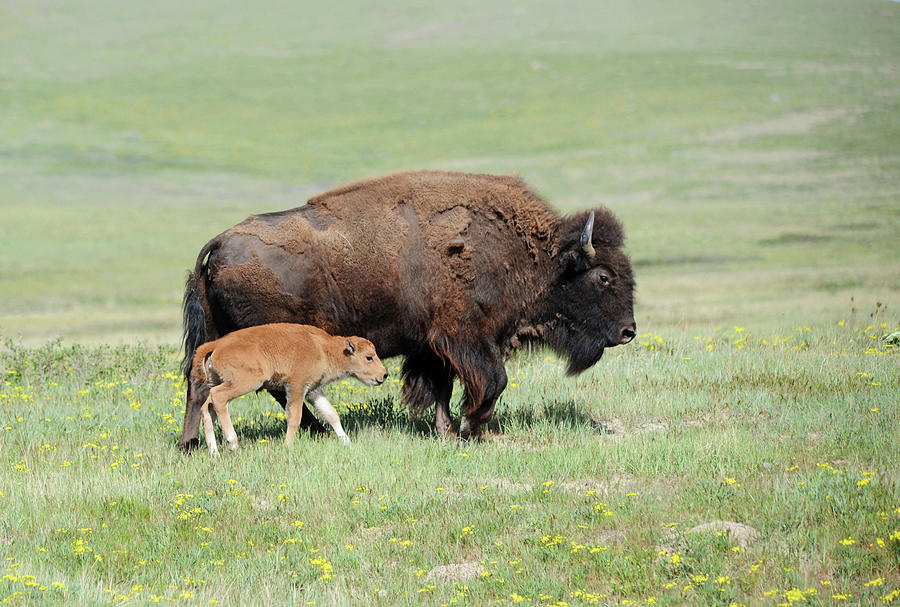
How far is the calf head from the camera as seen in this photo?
28.2 feet

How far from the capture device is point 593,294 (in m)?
9.45

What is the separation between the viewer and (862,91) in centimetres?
7050

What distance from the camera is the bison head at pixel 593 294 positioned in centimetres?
942

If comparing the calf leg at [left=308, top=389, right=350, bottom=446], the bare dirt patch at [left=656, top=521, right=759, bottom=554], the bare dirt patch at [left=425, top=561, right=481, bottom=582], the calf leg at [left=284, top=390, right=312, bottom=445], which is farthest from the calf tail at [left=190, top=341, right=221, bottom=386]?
the bare dirt patch at [left=656, top=521, right=759, bottom=554]

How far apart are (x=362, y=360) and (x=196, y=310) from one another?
4.96 feet

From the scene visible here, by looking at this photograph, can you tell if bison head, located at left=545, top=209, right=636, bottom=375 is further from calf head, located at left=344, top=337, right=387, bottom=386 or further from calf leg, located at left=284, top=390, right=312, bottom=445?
calf leg, located at left=284, top=390, right=312, bottom=445

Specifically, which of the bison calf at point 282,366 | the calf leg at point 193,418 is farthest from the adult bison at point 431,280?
the bison calf at point 282,366

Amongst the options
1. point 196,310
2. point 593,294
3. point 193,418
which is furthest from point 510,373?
point 193,418

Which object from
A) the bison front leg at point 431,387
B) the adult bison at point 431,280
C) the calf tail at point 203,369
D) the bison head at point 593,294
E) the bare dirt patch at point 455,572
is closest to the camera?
the bare dirt patch at point 455,572

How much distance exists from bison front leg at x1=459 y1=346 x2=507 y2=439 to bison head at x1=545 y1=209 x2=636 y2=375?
901 millimetres

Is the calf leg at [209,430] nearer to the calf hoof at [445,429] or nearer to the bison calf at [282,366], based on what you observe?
the bison calf at [282,366]

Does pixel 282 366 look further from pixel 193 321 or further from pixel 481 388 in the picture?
pixel 481 388

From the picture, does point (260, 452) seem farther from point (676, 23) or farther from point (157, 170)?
point (676, 23)

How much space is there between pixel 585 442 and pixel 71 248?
1343 inches
